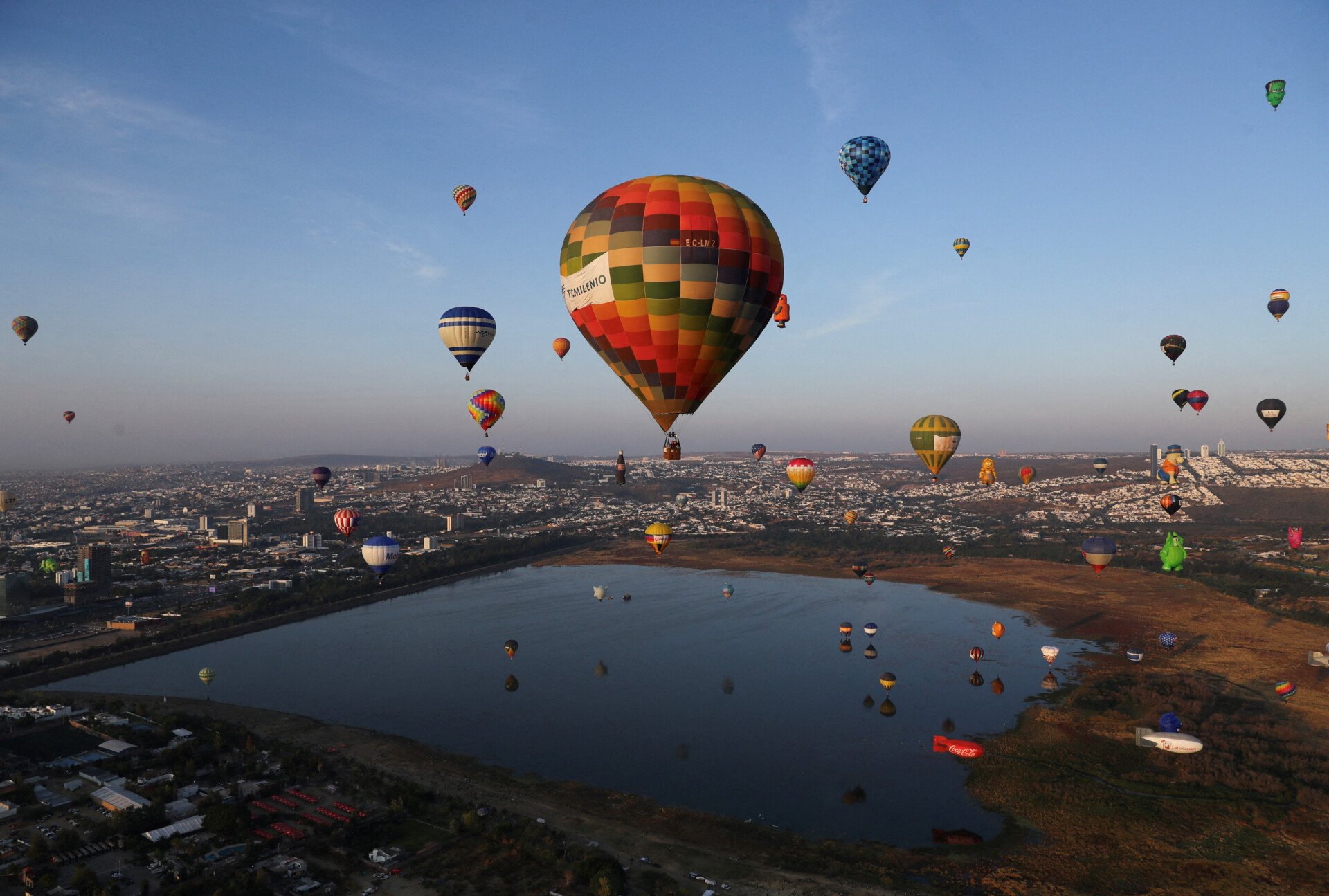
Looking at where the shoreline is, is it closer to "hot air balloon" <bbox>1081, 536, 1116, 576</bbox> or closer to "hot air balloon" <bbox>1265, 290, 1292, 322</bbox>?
"hot air balloon" <bbox>1081, 536, 1116, 576</bbox>

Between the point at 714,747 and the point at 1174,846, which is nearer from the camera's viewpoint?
the point at 1174,846

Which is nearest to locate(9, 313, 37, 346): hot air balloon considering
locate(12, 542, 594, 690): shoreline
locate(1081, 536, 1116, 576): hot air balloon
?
locate(12, 542, 594, 690): shoreline

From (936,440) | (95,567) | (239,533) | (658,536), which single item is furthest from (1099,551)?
(239,533)

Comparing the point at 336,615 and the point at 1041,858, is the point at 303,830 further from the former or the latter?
the point at 336,615

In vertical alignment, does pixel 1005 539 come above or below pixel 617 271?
below

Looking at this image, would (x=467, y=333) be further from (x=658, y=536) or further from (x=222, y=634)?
(x=222, y=634)

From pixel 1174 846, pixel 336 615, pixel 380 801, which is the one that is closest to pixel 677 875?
pixel 380 801
